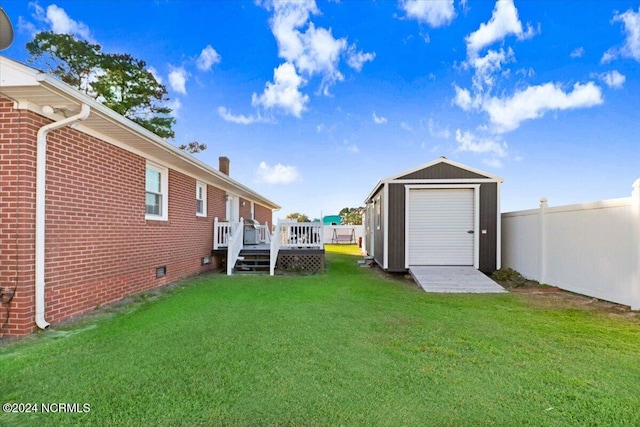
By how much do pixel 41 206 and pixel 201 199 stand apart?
19.3 ft

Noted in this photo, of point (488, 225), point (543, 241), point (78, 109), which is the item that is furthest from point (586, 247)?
point (78, 109)

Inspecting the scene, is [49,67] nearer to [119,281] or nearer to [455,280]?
[119,281]

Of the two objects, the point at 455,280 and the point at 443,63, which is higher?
the point at 443,63

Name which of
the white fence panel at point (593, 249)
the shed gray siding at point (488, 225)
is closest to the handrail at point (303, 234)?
the shed gray siding at point (488, 225)

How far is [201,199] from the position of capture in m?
9.92

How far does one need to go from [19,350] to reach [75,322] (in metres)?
1.04

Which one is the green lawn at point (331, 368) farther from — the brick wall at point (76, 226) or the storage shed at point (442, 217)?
the storage shed at point (442, 217)

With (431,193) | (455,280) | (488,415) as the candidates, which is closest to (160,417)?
(488,415)

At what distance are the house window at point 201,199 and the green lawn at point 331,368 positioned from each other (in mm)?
4859

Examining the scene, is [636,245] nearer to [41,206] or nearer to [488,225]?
[488,225]

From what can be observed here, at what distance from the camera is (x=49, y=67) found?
1402cm

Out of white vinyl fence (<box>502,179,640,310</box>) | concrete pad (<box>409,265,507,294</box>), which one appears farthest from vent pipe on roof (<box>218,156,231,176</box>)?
white vinyl fence (<box>502,179,640,310</box>)

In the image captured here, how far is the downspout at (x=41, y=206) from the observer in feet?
13.1

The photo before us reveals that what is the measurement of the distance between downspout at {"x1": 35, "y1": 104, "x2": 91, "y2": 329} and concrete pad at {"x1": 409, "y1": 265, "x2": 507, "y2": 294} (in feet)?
22.5
